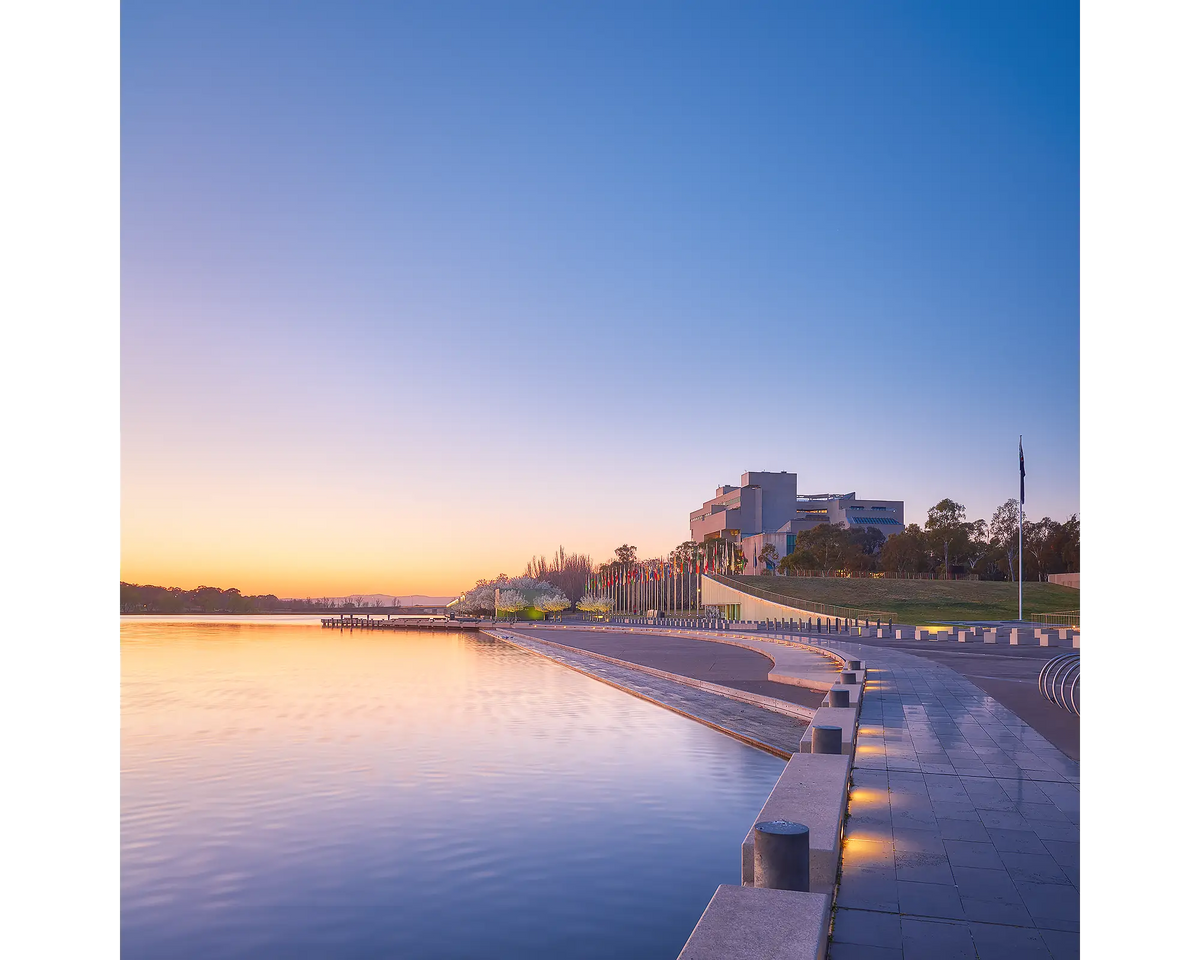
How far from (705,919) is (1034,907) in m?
2.63

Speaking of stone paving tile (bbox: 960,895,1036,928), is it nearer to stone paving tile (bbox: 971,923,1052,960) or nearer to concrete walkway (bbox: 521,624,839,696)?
stone paving tile (bbox: 971,923,1052,960)

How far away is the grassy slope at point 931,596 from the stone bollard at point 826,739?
2302 inches

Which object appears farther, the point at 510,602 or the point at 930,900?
the point at 510,602

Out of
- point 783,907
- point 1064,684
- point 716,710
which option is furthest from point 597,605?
point 783,907

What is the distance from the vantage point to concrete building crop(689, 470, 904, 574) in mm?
142500

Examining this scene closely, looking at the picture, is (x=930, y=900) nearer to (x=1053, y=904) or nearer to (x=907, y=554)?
(x=1053, y=904)

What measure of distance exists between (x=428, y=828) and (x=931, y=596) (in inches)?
3096

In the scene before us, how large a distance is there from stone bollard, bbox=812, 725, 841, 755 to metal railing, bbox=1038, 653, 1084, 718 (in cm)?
673

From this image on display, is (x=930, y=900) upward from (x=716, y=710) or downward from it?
upward

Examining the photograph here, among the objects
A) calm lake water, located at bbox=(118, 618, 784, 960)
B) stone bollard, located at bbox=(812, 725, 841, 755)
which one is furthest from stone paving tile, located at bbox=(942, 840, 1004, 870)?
stone bollard, located at bbox=(812, 725, 841, 755)

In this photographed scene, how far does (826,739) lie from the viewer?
34.7 feet
